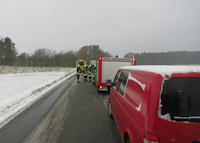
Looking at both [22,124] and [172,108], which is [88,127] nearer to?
[22,124]

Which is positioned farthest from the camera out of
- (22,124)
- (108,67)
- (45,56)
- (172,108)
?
(45,56)

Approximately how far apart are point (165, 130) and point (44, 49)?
314ft

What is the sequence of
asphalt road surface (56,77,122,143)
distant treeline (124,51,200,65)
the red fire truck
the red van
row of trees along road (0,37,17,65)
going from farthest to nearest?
row of trees along road (0,37,17,65) → distant treeline (124,51,200,65) → the red fire truck → asphalt road surface (56,77,122,143) → the red van

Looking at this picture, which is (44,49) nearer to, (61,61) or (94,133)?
(61,61)

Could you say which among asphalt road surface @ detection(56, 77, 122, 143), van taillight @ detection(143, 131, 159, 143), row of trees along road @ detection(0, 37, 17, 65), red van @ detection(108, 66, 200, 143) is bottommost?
asphalt road surface @ detection(56, 77, 122, 143)

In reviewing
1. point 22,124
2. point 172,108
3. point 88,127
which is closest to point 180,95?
point 172,108

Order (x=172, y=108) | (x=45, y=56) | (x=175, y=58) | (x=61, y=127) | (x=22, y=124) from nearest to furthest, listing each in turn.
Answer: (x=172, y=108) < (x=61, y=127) < (x=22, y=124) < (x=175, y=58) < (x=45, y=56)

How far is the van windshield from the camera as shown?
1.56 meters

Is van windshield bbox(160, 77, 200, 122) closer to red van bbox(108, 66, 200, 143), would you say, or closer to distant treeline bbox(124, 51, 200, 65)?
red van bbox(108, 66, 200, 143)

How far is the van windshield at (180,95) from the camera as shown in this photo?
1.56 metres

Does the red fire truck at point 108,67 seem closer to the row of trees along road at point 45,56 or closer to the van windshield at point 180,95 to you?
the van windshield at point 180,95

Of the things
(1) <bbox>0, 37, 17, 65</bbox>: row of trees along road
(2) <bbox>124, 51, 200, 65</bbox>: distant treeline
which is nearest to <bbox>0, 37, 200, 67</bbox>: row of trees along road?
(1) <bbox>0, 37, 17, 65</bbox>: row of trees along road

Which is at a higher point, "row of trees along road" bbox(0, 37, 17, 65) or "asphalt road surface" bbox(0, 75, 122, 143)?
"row of trees along road" bbox(0, 37, 17, 65)

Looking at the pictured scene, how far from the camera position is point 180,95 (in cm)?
157
